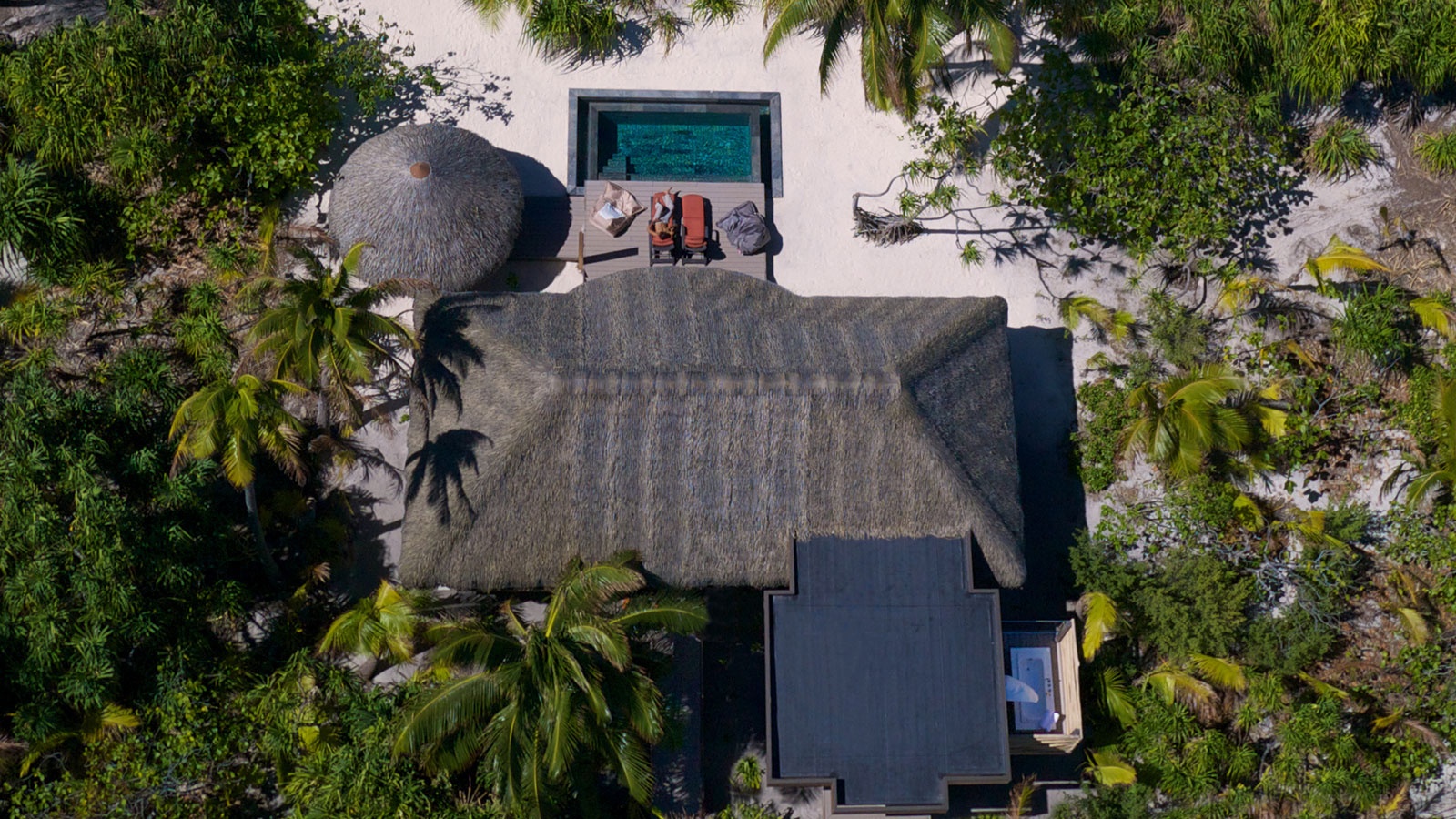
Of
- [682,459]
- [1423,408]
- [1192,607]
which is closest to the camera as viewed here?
[682,459]

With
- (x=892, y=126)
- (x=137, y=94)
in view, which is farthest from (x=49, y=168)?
(x=892, y=126)

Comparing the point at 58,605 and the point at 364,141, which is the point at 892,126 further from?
the point at 58,605

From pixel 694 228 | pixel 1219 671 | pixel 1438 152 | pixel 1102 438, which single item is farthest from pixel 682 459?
pixel 1438 152

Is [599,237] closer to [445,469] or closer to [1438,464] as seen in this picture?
[445,469]

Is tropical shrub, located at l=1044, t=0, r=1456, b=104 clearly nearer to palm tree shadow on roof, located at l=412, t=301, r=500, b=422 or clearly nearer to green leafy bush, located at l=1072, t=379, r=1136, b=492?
green leafy bush, located at l=1072, t=379, r=1136, b=492

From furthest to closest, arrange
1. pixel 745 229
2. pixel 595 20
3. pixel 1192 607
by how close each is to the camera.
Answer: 1. pixel 595 20
2. pixel 745 229
3. pixel 1192 607
